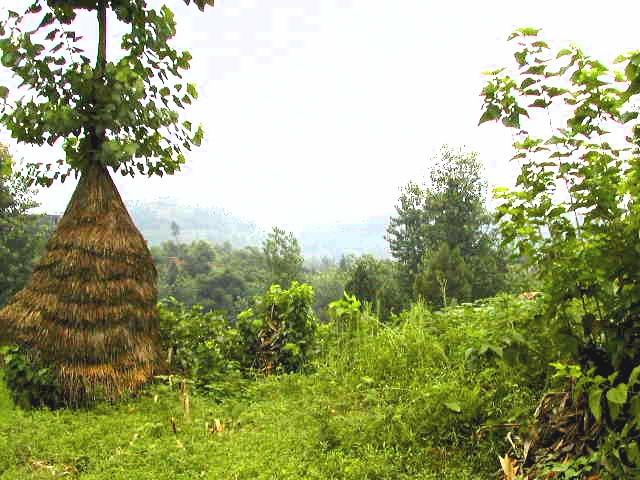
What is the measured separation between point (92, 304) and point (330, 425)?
113 inches

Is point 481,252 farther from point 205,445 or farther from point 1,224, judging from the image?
point 205,445

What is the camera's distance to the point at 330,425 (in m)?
3.95

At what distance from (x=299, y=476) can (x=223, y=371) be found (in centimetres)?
317

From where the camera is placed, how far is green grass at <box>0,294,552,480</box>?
348 centimetres

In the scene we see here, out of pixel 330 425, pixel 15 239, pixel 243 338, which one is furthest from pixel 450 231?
pixel 330 425

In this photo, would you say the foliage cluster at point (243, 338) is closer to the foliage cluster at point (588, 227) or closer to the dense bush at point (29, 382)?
the dense bush at point (29, 382)

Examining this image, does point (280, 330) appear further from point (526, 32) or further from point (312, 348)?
point (526, 32)

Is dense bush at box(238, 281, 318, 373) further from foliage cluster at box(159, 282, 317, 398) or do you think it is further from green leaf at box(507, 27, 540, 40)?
green leaf at box(507, 27, 540, 40)

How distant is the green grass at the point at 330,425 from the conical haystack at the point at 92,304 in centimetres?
35

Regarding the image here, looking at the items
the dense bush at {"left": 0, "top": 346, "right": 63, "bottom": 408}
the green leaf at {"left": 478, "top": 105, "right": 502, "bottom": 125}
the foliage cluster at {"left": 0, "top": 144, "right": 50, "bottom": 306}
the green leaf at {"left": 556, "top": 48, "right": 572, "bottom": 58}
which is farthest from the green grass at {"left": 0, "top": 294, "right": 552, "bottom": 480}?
the foliage cluster at {"left": 0, "top": 144, "right": 50, "bottom": 306}

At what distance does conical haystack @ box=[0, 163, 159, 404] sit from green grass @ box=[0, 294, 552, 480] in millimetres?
350

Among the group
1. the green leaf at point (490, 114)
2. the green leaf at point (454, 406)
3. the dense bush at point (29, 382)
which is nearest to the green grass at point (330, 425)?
the green leaf at point (454, 406)

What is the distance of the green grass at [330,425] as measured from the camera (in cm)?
348

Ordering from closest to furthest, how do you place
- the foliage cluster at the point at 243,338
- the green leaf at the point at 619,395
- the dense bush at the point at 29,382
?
the green leaf at the point at 619,395
the dense bush at the point at 29,382
the foliage cluster at the point at 243,338
